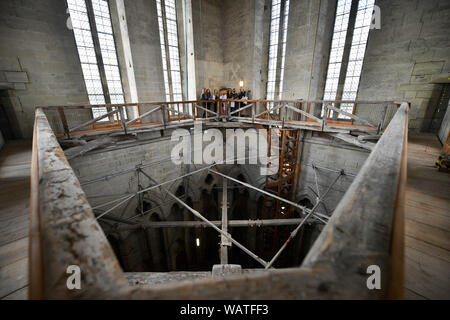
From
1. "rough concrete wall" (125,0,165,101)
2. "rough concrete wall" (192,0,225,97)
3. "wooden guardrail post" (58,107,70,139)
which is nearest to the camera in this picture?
"wooden guardrail post" (58,107,70,139)

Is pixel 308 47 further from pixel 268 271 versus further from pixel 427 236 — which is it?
pixel 268 271

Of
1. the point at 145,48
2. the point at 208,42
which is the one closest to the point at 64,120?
the point at 145,48

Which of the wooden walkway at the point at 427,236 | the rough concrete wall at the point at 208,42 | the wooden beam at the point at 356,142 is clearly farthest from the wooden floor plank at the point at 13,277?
the rough concrete wall at the point at 208,42

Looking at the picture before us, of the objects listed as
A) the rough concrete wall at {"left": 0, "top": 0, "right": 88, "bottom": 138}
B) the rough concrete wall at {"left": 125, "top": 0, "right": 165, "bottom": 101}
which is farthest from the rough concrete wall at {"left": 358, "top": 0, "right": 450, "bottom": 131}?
the rough concrete wall at {"left": 0, "top": 0, "right": 88, "bottom": 138}

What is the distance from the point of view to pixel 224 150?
9078mm

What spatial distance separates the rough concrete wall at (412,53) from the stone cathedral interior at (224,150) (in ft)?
0.13

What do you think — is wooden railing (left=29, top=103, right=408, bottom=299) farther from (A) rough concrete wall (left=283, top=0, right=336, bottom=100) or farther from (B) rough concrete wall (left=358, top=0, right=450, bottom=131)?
(A) rough concrete wall (left=283, top=0, right=336, bottom=100)

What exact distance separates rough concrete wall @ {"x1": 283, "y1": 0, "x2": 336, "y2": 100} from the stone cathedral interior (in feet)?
0.27

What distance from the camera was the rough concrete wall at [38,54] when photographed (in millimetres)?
5738

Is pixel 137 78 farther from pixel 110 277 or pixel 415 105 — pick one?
pixel 415 105

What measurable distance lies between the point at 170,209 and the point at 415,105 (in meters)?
10.2

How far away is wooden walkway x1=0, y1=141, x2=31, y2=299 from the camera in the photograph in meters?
1.27

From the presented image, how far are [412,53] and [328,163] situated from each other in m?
5.11

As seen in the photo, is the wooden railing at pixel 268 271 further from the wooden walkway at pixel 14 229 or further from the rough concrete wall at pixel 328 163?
the rough concrete wall at pixel 328 163
